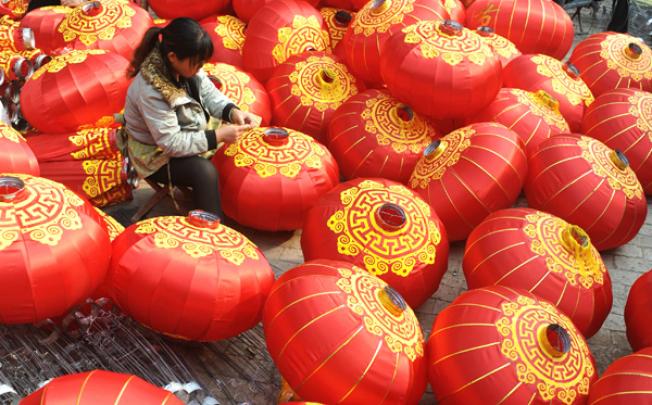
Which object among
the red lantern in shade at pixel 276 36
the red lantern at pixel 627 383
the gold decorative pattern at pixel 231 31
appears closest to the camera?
the red lantern at pixel 627 383

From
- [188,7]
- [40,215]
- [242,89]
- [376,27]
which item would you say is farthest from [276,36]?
[40,215]

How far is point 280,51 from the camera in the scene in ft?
18.5

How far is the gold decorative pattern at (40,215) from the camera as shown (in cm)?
296

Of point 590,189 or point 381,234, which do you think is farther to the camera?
point 590,189

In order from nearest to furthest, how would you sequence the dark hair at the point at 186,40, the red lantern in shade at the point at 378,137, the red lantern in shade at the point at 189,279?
1. the red lantern in shade at the point at 189,279
2. the dark hair at the point at 186,40
3. the red lantern in shade at the point at 378,137

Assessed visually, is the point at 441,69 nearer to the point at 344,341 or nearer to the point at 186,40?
the point at 186,40

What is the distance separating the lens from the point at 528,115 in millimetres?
4961

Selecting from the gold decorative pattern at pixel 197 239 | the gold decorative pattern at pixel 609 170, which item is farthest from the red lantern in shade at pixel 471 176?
the gold decorative pattern at pixel 197 239

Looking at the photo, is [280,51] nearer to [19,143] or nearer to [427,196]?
[427,196]

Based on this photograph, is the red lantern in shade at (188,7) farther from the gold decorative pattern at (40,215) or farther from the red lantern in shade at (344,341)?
the red lantern in shade at (344,341)

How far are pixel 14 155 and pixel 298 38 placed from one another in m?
2.68

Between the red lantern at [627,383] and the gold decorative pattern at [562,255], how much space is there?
730 millimetres

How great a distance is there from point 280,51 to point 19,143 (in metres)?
2.42

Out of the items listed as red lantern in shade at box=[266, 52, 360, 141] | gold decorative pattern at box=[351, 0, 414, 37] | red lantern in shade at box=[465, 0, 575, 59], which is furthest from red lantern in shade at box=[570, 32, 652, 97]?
red lantern in shade at box=[266, 52, 360, 141]
